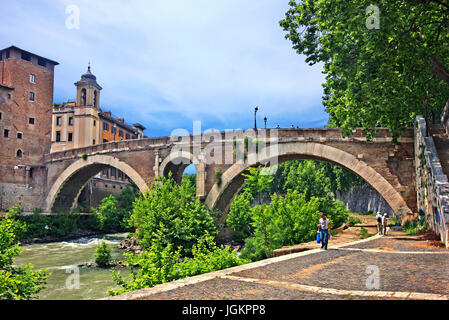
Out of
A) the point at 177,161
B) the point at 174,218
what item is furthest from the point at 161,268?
the point at 177,161

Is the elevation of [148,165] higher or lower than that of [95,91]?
lower

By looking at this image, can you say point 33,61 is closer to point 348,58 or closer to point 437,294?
point 348,58

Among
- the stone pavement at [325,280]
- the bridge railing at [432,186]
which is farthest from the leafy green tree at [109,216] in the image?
the stone pavement at [325,280]

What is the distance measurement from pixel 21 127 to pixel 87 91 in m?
11.6

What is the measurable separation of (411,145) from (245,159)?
10728mm

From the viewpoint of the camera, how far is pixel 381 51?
13133mm

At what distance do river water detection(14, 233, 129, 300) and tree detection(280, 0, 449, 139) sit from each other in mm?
13944

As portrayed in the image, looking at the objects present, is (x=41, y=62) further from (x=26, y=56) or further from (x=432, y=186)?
(x=432, y=186)

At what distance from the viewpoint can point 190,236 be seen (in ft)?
70.5

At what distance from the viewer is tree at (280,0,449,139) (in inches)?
508

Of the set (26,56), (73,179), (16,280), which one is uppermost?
(26,56)

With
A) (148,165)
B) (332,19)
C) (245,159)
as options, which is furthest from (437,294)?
(148,165)

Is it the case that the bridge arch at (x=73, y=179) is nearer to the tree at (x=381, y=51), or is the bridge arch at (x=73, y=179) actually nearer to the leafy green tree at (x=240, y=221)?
the leafy green tree at (x=240, y=221)

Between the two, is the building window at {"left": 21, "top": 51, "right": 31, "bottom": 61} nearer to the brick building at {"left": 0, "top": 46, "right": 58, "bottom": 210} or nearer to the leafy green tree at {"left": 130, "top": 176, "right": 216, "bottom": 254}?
the brick building at {"left": 0, "top": 46, "right": 58, "bottom": 210}
